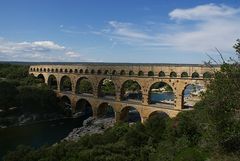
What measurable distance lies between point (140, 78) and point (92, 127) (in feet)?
30.2

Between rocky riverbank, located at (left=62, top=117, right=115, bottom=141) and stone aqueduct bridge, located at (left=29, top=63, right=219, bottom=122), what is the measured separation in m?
1.66

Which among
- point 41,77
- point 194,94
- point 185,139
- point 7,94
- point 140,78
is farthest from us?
point 41,77

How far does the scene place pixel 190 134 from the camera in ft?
82.7

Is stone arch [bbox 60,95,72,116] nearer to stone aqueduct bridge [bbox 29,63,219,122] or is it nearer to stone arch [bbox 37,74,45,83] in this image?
stone aqueduct bridge [bbox 29,63,219,122]

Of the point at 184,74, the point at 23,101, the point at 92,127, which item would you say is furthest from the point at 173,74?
the point at 23,101

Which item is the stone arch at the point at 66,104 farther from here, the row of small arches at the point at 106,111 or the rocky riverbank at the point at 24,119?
the rocky riverbank at the point at 24,119

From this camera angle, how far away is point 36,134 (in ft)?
142

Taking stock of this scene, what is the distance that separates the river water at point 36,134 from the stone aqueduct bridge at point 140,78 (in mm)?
5359

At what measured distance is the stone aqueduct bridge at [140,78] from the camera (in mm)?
38750

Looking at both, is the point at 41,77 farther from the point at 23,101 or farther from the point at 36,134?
the point at 36,134

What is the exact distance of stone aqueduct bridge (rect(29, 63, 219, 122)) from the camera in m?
38.8

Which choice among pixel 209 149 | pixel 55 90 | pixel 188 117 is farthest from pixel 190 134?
pixel 55 90

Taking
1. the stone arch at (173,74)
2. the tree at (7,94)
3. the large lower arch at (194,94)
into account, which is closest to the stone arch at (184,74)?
the stone arch at (173,74)

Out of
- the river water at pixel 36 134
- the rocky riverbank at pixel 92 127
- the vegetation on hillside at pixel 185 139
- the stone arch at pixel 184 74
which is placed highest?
the stone arch at pixel 184 74
